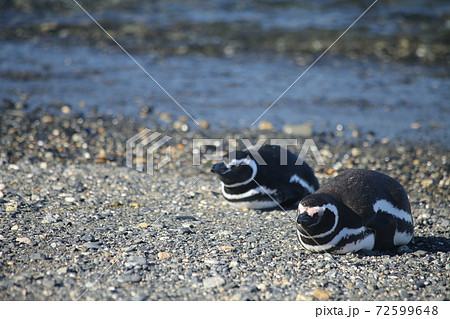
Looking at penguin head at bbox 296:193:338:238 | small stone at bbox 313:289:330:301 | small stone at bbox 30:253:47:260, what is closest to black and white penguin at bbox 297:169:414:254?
penguin head at bbox 296:193:338:238

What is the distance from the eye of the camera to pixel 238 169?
5730 mm

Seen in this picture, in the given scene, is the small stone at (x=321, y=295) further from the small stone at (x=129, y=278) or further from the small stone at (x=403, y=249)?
the small stone at (x=129, y=278)

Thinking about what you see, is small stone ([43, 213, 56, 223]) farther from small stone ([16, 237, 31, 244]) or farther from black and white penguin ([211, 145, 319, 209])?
black and white penguin ([211, 145, 319, 209])

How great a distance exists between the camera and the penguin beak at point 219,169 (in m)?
5.68

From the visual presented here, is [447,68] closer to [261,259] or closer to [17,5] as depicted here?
[261,259]

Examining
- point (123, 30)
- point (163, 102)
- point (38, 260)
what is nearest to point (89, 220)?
point (38, 260)

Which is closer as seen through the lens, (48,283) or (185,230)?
(48,283)

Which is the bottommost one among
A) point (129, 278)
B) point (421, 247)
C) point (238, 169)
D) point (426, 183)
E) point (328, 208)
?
point (426, 183)

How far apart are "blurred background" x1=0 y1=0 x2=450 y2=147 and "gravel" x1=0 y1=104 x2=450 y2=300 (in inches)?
76.7

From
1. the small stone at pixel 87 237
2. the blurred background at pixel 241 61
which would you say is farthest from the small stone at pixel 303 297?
the blurred background at pixel 241 61

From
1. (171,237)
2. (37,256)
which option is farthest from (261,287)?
(37,256)

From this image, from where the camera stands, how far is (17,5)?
1770cm

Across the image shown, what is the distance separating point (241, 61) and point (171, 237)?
8381 millimetres

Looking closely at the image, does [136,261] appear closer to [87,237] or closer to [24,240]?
[87,237]
